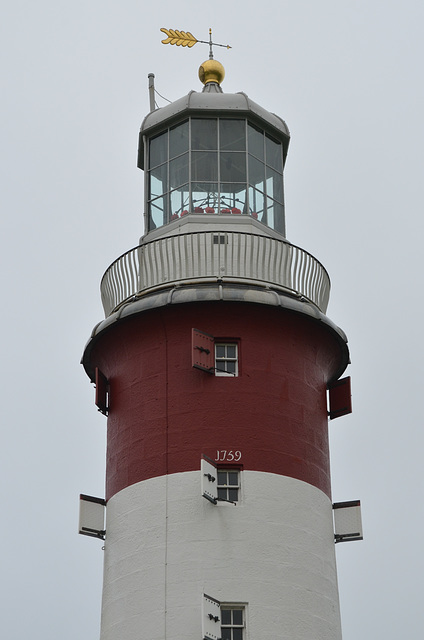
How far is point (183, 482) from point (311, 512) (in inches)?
109

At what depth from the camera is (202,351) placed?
26.4m

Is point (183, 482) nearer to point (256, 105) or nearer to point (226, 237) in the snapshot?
point (226, 237)

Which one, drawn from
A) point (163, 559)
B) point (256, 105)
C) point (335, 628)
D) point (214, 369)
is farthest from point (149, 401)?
point (256, 105)

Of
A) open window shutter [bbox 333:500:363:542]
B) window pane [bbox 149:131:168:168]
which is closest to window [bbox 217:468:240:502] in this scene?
open window shutter [bbox 333:500:363:542]

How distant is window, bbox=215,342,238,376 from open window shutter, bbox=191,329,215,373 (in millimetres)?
287

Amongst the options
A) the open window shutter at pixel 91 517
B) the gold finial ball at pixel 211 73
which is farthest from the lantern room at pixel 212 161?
the open window shutter at pixel 91 517

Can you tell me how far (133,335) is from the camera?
27.7 m

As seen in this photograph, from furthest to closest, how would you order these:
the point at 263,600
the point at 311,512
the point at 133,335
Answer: the point at 133,335
the point at 311,512
the point at 263,600

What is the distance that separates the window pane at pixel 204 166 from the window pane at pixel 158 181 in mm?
910

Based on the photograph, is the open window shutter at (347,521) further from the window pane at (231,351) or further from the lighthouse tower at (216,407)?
the window pane at (231,351)

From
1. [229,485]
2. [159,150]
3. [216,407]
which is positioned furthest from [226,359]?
[159,150]

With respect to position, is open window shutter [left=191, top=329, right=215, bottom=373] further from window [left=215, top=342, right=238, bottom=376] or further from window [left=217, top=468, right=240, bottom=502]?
window [left=217, top=468, right=240, bottom=502]

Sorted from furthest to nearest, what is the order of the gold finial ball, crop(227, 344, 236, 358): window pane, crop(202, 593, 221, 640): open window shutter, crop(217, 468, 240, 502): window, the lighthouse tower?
the gold finial ball
crop(227, 344, 236, 358): window pane
crop(217, 468, 240, 502): window
the lighthouse tower
crop(202, 593, 221, 640): open window shutter

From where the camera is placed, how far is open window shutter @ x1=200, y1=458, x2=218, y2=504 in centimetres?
2484
